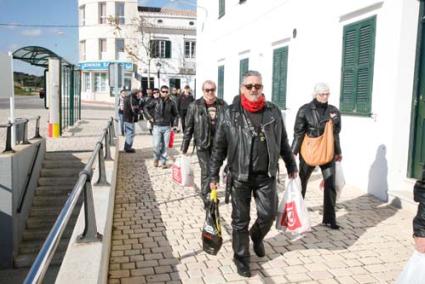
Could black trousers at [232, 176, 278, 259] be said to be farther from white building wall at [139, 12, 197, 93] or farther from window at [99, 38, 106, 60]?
window at [99, 38, 106, 60]

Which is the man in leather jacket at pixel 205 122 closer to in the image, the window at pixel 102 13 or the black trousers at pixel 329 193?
the black trousers at pixel 329 193

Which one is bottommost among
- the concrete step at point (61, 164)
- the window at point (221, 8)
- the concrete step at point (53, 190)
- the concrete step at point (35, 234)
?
the concrete step at point (35, 234)

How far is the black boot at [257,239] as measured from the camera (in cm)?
446

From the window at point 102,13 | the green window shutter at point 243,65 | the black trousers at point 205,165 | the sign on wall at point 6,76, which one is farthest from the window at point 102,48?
the black trousers at point 205,165

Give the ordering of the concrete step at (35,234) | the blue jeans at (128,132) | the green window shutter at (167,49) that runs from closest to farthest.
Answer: the concrete step at (35,234) < the blue jeans at (128,132) < the green window shutter at (167,49)

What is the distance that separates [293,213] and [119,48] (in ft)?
144

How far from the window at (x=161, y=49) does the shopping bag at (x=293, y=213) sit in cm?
3921

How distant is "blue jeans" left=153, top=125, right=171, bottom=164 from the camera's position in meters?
10.1

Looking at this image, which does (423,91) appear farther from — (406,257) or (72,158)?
(72,158)

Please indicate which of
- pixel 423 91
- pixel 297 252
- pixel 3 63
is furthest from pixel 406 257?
pixel 3 63

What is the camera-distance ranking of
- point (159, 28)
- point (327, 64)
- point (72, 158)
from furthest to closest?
point (159, 28)
point (72, 158)
point (327, 64)

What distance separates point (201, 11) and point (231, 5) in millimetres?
5805

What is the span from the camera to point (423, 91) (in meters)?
6.64

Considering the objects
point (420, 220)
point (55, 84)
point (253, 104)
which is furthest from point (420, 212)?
point (55, 84)
